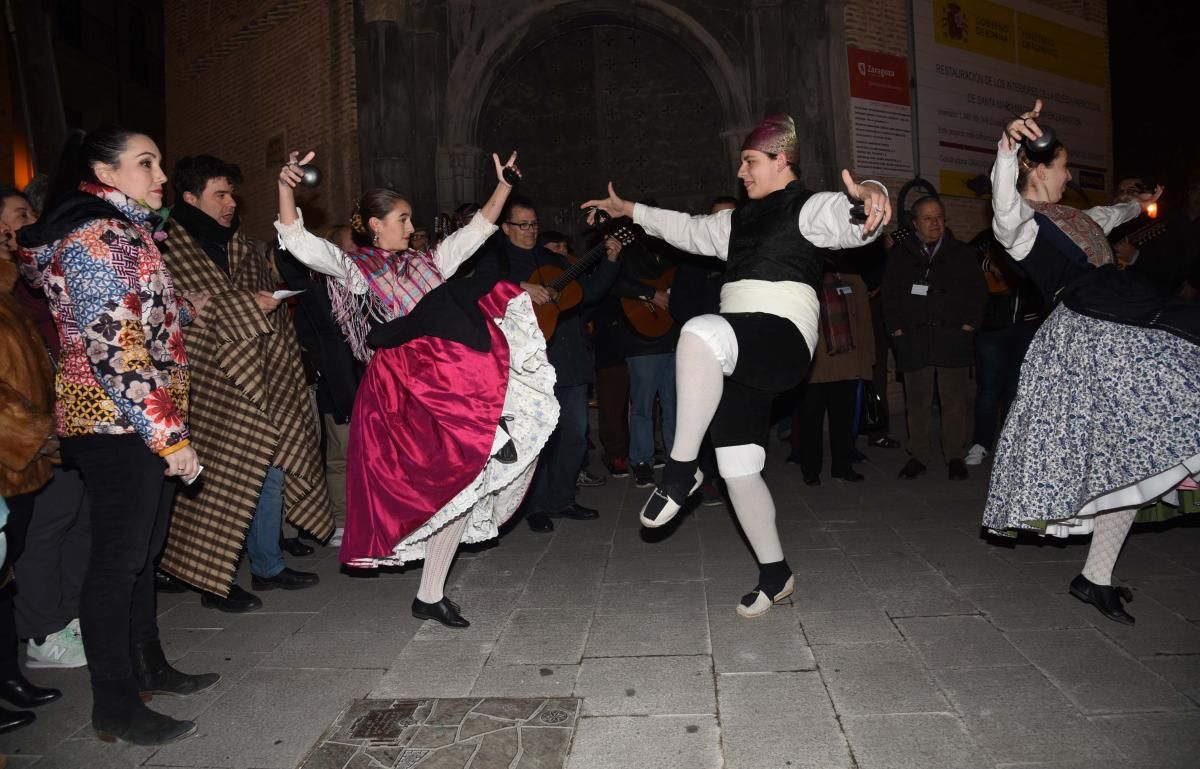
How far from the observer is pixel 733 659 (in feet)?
11.2

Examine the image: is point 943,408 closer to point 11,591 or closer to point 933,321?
point 933,321

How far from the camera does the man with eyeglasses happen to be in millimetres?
6059

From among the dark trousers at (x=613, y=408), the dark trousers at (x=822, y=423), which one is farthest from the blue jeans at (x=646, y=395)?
the dark trousers at (x=822, y=423)

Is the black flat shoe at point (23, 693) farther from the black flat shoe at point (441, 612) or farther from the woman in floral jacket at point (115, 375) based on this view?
the black flat shoe at point (441, 612)

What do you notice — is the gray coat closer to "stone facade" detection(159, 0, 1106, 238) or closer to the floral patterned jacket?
"stone facade" detection(159, 0, 1106, 238)

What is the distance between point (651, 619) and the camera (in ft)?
→ 12.9

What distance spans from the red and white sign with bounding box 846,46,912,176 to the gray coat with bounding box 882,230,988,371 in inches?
167

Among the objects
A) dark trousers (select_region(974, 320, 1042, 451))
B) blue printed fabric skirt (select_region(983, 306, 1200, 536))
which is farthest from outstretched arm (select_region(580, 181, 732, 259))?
dark trousers (select_region(974, 320, 1042, 451))

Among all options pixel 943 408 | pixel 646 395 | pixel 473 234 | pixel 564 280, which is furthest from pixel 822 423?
pixel 473 234

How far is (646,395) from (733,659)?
13.4ft

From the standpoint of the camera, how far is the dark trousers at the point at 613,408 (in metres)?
7.93

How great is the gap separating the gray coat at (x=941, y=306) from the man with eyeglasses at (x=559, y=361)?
268 centimetres

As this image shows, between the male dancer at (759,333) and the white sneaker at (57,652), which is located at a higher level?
the male dancer at (759,333)

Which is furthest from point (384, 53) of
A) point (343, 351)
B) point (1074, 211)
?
point (1074, 211)
